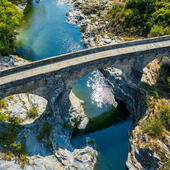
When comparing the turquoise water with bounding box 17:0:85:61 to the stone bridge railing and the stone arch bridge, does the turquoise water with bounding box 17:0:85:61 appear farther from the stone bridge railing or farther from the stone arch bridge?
the stone arch bridge

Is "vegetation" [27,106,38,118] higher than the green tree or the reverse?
the reverse

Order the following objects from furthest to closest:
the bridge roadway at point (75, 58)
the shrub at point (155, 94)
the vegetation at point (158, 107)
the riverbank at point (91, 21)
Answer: the riverbank at point (91, 21), the shrub at point (155, 94), the bridge roadway at point (75, 58), the vegetation at point (158, 107)

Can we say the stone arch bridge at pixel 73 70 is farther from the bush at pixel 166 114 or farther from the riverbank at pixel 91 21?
the riverbank at pixel 91 21

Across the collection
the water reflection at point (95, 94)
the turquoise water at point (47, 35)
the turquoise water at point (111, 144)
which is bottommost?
the turquoise water at point (111, 144)

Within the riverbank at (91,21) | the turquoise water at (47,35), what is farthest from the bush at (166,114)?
the turquoise water at (47,35)

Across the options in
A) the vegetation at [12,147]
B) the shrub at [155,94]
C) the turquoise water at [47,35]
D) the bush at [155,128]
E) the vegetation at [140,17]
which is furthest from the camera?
the turquoise water at [47,35]

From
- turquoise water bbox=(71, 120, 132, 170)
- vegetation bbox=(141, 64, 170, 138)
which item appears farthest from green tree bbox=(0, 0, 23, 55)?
vegetation bbox=(141, 64, 170, 138)

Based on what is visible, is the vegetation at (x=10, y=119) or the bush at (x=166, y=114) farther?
the vegetation at (x=10, y=119)
